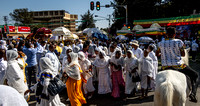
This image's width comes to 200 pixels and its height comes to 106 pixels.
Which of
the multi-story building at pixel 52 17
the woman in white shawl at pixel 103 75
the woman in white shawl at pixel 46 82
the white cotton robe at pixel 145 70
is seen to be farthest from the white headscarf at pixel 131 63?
the multi-story building at pixel 52 17

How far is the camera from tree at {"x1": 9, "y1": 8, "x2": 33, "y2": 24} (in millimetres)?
65294

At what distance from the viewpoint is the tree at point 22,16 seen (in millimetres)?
65294

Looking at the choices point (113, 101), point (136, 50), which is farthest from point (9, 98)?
point (136, 50)

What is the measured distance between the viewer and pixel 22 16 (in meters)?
65.6

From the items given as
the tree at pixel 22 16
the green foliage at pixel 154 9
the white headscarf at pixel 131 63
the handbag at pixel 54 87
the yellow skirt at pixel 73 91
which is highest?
the tree at pixel 22 16

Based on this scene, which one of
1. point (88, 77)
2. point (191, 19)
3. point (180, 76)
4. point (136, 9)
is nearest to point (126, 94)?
point (88, 77)

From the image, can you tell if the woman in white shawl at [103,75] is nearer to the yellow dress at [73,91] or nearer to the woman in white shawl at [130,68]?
the woman in white shawl at [130,68]

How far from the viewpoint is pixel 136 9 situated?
1373 inches

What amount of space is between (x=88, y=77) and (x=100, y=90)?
873mm

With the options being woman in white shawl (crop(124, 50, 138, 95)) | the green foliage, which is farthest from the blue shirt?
the green foliage

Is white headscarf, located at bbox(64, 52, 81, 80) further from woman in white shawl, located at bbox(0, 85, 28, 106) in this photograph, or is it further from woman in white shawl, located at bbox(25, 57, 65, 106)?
woman in white shawl, located at bbox(0, 85, 28, 106)

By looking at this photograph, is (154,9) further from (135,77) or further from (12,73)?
(12,73)

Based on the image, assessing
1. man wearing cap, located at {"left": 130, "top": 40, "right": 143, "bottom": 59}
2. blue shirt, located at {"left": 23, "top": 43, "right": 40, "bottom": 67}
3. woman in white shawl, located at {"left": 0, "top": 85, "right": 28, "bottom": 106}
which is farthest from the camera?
man wearing cap, located at {"left": 130, "top": 40, "right": 143, "bottom": 59}

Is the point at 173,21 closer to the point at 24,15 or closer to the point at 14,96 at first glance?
the point at 14,96
